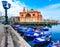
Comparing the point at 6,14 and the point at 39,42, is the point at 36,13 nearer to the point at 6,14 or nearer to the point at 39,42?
the point at 6,14

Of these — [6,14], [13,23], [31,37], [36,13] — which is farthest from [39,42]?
[13,23]

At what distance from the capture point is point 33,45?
10.1 meters

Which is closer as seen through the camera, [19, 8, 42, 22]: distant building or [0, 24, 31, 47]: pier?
[0, 24, 31, 47]: pier

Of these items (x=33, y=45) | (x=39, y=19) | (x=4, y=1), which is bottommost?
(x=33, y=45)

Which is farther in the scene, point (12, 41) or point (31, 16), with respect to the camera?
point (31, 16)

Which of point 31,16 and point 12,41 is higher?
point 31,16

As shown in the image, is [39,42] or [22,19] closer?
[39,42]

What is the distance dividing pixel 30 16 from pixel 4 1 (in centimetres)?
199

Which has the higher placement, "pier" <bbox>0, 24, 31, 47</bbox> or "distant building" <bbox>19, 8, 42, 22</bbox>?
"distant building" <bbox>19, 8, 42, 22</bbox>

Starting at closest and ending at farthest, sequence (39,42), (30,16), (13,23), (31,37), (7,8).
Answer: (39,42)
(31,37)
(30,16)
(7,8)
(13,23)

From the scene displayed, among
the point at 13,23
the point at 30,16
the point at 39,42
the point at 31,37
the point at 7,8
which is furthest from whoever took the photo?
the point at 13,23

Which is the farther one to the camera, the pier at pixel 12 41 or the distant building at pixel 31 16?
the distant building at pixel 31 16

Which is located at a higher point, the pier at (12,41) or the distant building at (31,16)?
the distant building at (31,16)

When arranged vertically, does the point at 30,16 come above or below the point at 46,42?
above
